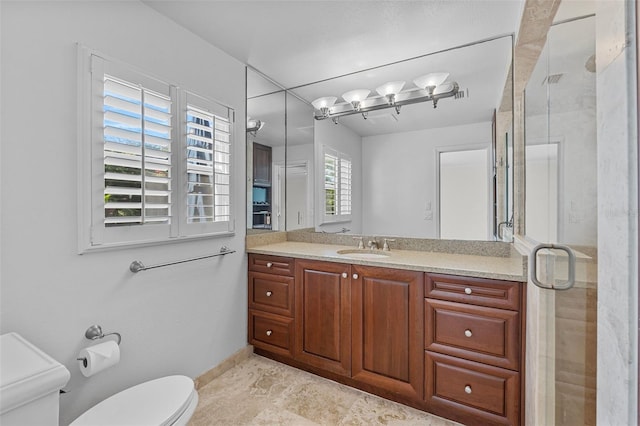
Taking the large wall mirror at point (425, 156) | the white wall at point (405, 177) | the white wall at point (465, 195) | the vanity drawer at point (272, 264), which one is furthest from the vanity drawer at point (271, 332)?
the white wall at point (465, 195)

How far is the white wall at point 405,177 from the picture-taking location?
7.48 ft

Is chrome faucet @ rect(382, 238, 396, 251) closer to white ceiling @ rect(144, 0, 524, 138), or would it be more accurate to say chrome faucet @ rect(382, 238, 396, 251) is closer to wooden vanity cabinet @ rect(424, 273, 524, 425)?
wooden vanity cabinet @ rect(424, 273, 524, 425)

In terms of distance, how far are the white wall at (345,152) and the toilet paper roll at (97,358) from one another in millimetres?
1744

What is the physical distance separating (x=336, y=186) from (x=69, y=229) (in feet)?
6.12

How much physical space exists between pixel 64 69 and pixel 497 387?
2.62 meters

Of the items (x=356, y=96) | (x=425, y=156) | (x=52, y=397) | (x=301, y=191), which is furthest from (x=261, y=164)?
(x=52, y=397)

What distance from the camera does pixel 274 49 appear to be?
2174 mm

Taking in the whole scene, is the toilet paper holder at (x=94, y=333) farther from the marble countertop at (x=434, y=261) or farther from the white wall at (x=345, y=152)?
the white wall at (x=345, y=152)

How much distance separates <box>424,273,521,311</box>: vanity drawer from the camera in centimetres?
151

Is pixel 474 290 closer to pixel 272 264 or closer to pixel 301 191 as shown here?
pixel 272 264

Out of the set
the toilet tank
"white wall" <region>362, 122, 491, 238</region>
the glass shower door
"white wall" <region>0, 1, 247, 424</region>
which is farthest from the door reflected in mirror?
the glass shower door

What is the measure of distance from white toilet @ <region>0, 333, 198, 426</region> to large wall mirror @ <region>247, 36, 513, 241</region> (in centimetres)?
143

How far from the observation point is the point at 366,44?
208 cm

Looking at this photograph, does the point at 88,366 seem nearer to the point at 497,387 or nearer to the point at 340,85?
the point at 497,387
